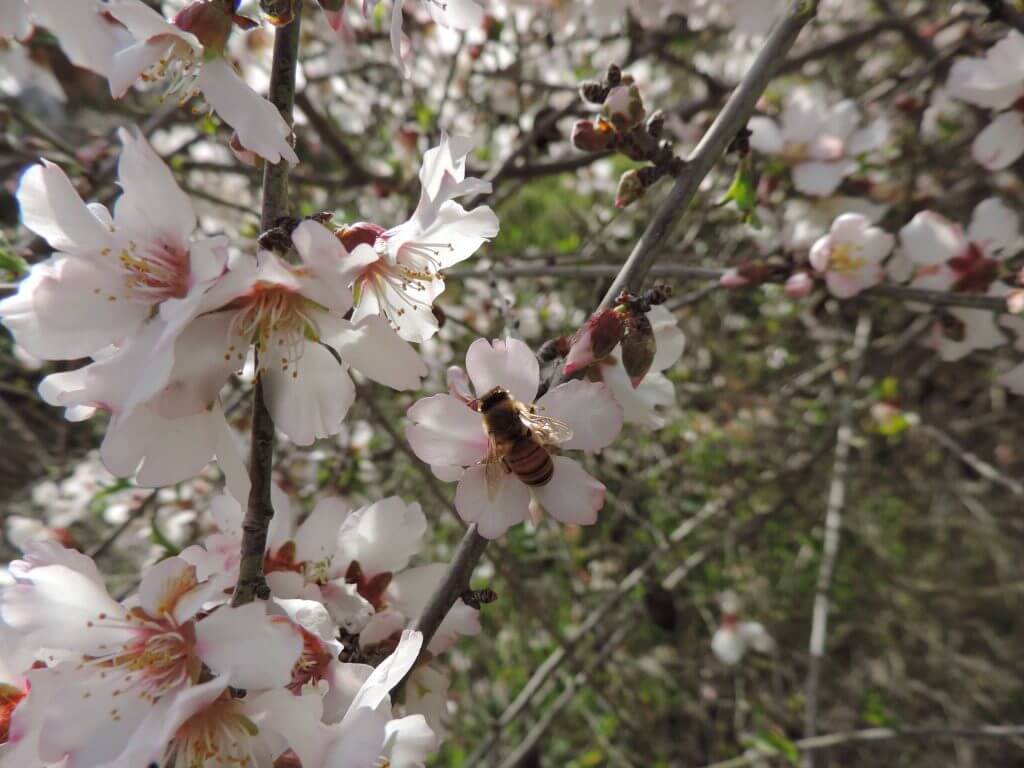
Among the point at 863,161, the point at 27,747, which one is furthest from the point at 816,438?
the point at 27,747

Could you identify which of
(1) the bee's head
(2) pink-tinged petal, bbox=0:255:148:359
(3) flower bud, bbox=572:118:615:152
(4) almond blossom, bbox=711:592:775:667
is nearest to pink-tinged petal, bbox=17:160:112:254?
(2) pink-tinged petal, bbox=0:255:148:359

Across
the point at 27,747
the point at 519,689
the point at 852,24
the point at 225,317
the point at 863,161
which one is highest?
the point at 852,24

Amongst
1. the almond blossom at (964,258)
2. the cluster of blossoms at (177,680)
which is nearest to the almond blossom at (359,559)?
the cluster of blossoms at (177,680)

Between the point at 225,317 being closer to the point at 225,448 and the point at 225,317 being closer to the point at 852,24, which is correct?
the point at 225,448

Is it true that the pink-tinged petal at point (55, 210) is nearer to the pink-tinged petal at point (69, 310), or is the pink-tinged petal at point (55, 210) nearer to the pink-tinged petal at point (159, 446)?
the pink-tinged petal at point (69, 310)

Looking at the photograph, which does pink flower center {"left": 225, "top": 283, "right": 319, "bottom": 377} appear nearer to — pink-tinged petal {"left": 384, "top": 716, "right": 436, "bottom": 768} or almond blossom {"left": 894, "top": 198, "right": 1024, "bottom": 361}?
pink-tinged petal {"left": 384, "top": 716, "right": 436, "bottom": 768}

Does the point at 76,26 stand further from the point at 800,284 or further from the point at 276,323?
the point at 800,284
